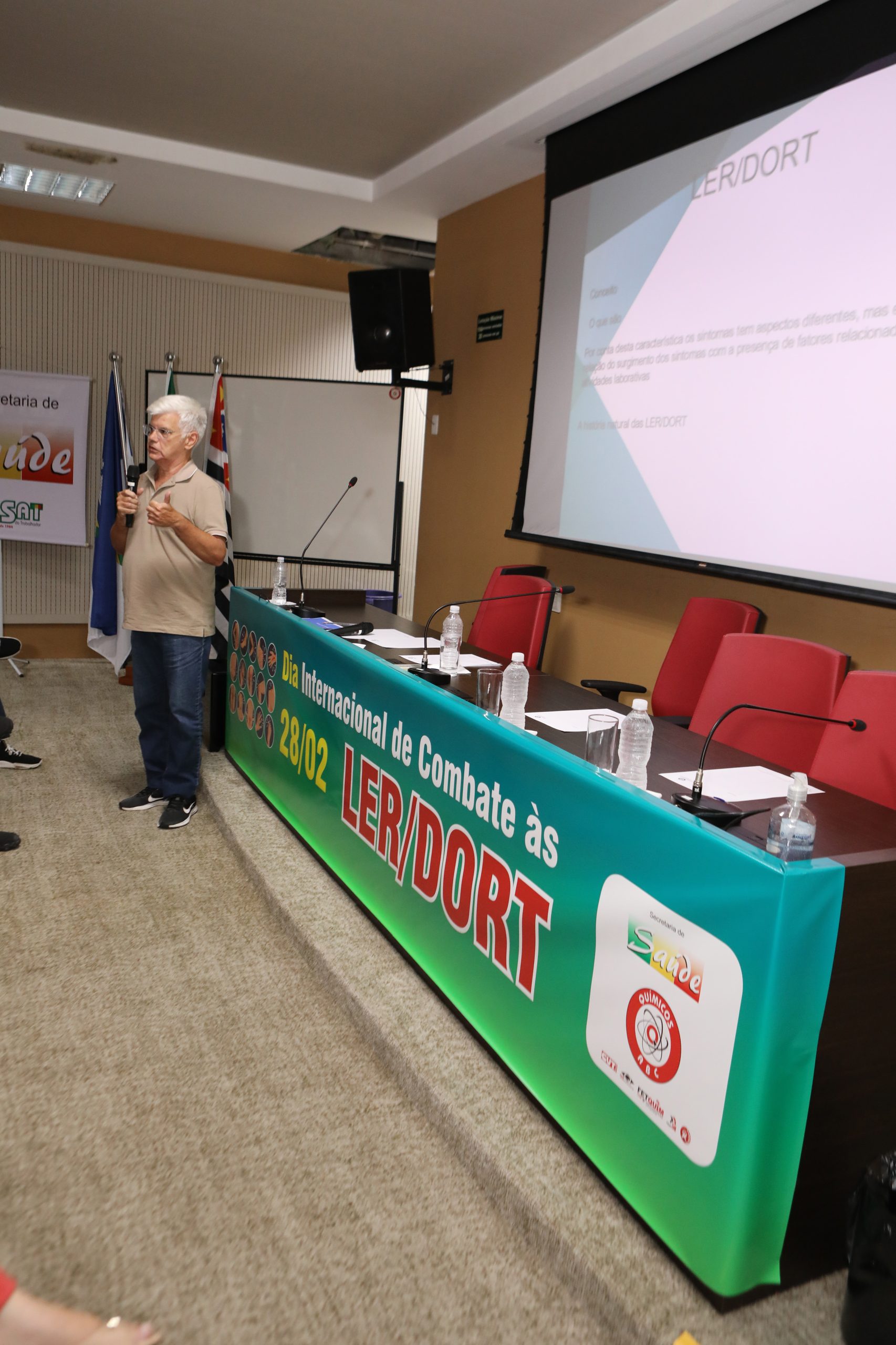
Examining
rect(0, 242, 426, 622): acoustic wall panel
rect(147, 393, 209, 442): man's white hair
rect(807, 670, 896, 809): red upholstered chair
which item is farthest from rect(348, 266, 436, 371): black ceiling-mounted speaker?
rect(807, 670, 896, 809): red upholstered chair

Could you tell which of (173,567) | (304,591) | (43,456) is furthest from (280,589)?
(43,456)

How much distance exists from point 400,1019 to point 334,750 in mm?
971

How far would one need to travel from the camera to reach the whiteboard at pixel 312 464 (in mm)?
5129

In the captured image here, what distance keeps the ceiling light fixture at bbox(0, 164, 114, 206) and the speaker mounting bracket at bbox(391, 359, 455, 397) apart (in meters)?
1.99

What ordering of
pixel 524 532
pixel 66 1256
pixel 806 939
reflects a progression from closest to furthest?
pixel 806 939 → pixel 66 1256 → pixel 524 532

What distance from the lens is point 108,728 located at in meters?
4.93

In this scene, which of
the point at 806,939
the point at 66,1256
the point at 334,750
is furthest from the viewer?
the point at 334,750

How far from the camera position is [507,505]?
15.9 feet

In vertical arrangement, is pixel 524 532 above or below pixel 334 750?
above

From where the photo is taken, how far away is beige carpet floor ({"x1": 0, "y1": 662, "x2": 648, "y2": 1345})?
1.57m

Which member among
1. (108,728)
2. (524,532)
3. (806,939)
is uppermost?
(524,532)

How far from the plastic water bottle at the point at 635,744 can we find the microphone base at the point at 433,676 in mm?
712

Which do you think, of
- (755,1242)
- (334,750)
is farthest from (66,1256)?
(334,750)

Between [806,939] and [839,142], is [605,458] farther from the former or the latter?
[806,939]
